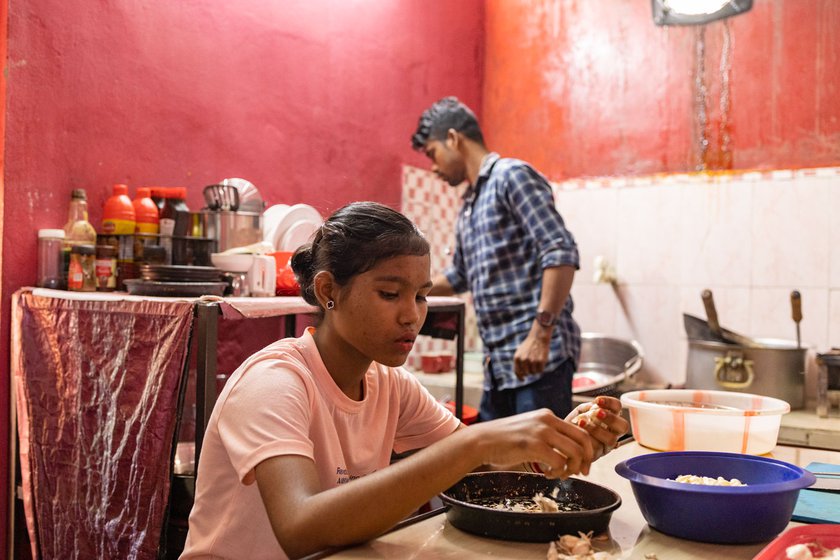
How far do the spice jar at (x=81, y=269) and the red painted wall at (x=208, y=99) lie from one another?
0.67 ft

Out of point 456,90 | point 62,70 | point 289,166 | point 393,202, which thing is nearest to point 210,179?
point 289,166

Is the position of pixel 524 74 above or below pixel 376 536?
above

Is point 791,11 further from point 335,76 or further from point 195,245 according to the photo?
point 195,245

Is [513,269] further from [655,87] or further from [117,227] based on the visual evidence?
[655,87]

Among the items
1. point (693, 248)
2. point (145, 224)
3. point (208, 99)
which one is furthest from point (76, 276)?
point (693, 248)

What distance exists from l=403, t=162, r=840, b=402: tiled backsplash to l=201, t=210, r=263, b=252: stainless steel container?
1.62m

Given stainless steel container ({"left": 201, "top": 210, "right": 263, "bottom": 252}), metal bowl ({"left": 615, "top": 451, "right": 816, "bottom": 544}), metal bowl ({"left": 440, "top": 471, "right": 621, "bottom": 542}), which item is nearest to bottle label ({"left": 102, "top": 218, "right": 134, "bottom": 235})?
stainless steel container ({"left": 201, "top": 210, "right": 263, "bottom": 252})

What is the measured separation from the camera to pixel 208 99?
3.14m

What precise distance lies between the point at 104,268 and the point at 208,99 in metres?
0.97

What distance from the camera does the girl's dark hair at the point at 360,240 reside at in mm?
1455

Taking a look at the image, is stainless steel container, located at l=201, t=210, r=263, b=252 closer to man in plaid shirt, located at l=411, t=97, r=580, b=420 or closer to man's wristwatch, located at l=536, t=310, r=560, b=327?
man in plaid shirt, located at l=411, t=97, r=580, b=420

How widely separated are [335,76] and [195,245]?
1536mm

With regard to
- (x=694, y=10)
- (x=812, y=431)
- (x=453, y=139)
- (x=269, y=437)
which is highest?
(x=694, y=10)

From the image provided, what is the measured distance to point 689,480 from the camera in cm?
135
